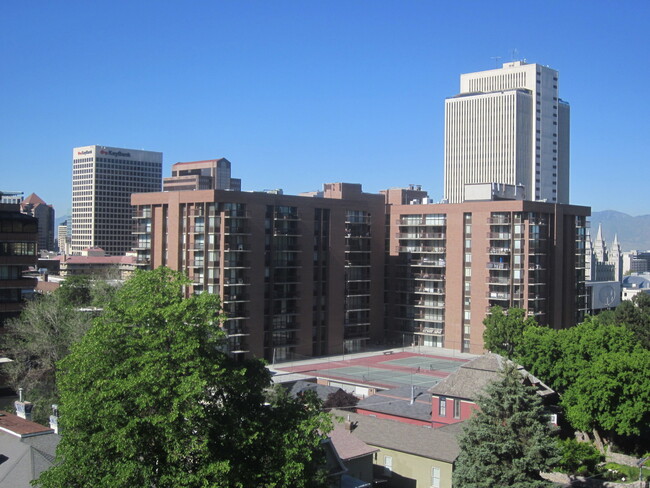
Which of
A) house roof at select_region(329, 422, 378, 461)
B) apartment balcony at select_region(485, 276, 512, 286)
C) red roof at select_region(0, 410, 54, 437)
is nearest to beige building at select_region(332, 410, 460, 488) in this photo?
house roof at select_region(329, 422, 378, 461)

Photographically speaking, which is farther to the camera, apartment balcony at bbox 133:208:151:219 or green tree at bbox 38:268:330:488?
apartment balcony at bbox 133:208:151:219

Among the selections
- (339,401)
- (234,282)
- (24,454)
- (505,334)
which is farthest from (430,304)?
(24,454)

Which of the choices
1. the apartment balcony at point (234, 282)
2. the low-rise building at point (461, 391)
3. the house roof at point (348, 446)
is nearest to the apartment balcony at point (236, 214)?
the apartment balcony at point (234, 282)

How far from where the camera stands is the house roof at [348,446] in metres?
41.7

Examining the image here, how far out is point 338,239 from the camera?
106500 mm

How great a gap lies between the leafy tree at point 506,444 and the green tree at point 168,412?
12734 millimetres

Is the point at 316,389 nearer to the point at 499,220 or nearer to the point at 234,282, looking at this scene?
the point at 234,282

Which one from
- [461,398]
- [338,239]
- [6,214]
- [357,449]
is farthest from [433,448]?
[338,239]

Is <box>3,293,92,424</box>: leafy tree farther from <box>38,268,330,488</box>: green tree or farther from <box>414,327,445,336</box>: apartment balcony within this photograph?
<box>414,327,445,336</box>: apartment balcony

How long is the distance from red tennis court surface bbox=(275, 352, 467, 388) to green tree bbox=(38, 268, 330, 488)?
50.6 meters

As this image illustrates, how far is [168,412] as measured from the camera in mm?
27375

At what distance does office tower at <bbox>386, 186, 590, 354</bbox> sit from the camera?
4166 inches

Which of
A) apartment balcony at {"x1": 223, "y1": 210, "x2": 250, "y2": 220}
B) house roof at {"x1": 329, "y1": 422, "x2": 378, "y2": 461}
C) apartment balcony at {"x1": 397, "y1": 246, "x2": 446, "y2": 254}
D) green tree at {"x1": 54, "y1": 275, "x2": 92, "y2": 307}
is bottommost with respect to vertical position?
house roof at {"x1": 329, "y1": 422, "x2": 378, "y2": 461}

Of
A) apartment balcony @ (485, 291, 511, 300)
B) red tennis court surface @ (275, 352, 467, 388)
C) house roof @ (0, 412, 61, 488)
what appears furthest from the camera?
apartment balcony @ (485, 291, 511, 300)
